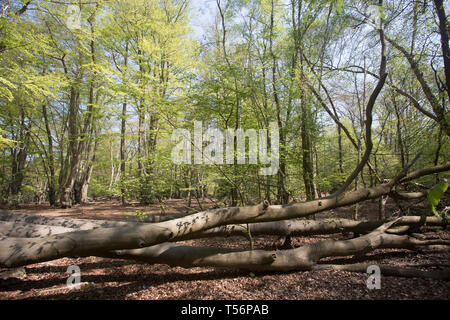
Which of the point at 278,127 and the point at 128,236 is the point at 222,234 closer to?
the point at 128,236

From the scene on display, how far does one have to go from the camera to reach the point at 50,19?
28.8ft

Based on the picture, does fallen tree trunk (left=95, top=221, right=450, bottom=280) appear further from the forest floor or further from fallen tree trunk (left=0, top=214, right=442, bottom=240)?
fallen tree trunk (left=0, top=214, right=442, bottom=240)

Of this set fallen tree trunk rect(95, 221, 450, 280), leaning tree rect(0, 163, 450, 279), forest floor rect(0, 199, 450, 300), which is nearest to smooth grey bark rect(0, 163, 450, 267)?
leaning tree rect(0, 163, 450, 279)

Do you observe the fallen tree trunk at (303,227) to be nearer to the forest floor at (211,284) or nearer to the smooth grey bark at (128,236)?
the forest floor at (211,284)

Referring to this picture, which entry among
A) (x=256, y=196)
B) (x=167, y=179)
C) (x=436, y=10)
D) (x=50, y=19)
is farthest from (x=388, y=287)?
(x=50, y=19)

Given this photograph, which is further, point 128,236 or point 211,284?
point 211,284

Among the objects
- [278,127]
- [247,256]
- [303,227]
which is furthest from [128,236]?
[278,127]

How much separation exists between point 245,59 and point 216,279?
6.25m

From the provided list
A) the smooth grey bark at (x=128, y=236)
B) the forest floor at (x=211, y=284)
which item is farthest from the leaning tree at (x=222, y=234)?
the forest floor at (x=211, y=284)

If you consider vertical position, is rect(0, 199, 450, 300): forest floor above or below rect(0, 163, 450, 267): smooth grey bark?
below

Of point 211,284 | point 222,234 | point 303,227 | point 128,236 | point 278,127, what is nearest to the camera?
point 128,236

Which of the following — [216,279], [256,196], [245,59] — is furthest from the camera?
[245,59]

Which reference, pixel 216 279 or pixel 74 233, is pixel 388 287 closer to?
pixel 216 279

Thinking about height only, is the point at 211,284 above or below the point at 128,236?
below
